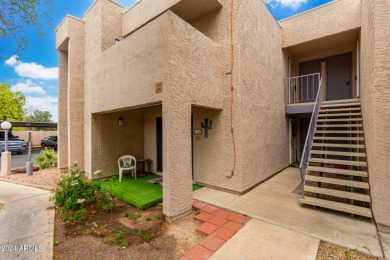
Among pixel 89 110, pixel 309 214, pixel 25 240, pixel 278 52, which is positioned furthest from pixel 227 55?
pixel 25 240

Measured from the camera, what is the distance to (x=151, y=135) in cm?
793

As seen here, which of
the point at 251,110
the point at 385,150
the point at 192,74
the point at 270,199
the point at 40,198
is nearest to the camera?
the point at 385,150

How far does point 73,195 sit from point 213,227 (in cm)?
335

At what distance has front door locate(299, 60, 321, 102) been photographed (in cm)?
941

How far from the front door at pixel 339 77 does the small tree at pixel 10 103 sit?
28095mm

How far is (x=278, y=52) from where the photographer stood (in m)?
8.12

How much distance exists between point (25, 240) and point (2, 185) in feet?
17.3

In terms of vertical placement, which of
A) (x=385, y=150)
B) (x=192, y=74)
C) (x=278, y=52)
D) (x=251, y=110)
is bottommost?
(x=385, y=150)

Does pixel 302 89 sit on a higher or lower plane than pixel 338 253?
higher

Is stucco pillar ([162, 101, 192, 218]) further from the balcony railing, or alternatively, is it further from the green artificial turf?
the balcony railing

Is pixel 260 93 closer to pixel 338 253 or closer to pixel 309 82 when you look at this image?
pixel 338 253

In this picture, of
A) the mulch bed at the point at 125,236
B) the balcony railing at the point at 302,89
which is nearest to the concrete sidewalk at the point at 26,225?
the mulch bed at the point at 125,236

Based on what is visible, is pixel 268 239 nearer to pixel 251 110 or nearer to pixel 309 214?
pixel 309 214

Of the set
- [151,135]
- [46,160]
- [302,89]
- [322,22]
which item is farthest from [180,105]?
[46,160]
